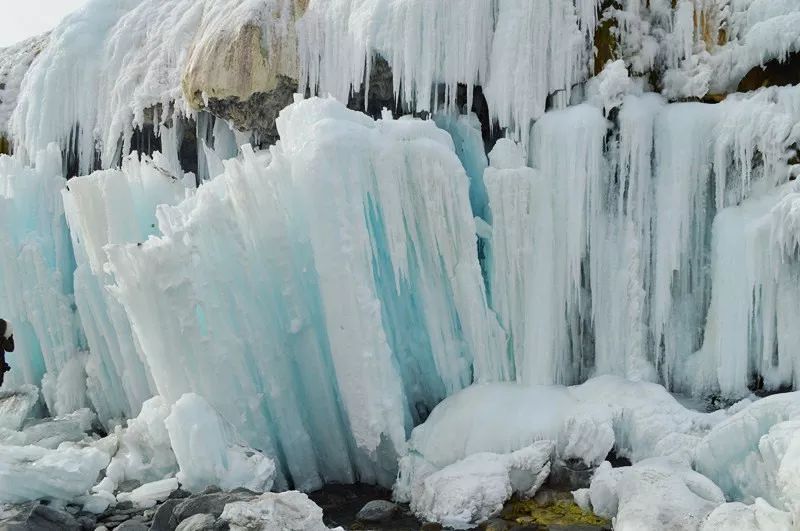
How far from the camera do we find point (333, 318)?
9.09 metres

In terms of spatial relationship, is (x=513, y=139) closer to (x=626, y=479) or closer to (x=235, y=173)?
(x=235, y=173)

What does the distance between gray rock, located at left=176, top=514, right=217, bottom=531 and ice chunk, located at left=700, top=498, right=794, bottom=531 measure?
416 centimetres

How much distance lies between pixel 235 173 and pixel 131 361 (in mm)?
3467

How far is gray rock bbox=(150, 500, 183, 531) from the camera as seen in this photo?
7.54 m

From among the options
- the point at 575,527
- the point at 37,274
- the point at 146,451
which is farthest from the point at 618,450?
the point at 37,274

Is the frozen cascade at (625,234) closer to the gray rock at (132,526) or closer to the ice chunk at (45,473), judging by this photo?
the gray rock at (132,526)

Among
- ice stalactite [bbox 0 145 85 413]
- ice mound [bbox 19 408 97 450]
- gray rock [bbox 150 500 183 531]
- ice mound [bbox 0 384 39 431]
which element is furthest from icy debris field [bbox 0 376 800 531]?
ice stalactite [bbox 0 145 85 413]

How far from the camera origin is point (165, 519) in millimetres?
7613

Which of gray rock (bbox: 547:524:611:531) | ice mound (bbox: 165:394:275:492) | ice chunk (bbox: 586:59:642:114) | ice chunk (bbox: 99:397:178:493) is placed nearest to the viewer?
gray rock (bbox: 547:524:611:531)

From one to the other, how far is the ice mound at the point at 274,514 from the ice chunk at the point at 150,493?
1608 millimetres

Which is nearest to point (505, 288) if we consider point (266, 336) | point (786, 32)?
point (266, 336)

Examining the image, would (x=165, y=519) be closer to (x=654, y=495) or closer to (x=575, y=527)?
(x=575, y=527)

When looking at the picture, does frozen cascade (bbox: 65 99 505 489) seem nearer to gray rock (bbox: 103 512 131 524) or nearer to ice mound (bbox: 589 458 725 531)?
gray rock (bbox: 103 512 131 524)

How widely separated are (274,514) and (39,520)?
2.30 meters
